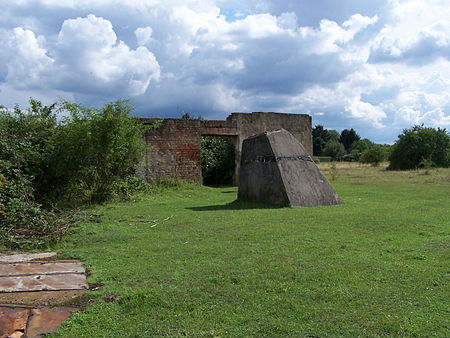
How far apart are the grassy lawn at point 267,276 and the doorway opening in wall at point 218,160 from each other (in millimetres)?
11418

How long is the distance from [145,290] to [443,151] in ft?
113

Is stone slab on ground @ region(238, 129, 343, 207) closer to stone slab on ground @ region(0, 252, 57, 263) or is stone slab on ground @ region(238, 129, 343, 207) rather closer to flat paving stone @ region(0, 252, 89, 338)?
stone slab on ground @ region(0, 252, 57, 263)

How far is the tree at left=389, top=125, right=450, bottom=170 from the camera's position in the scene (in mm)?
33312

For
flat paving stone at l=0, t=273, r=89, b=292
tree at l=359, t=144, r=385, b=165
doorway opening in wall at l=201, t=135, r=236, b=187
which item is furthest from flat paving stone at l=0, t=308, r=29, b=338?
tree at l=359, t=144, r=385, b=165

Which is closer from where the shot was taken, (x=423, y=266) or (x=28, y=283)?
(x=28, y=283)

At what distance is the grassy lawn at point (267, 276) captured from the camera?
10.2ft

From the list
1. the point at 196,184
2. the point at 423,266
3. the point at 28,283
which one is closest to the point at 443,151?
the point at 196,184

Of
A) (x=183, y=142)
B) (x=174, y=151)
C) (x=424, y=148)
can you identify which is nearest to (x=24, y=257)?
(x=174, y=151)

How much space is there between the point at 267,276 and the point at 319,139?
7501cm

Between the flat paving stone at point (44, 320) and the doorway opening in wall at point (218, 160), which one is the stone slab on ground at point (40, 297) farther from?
the doorway opening in wall at point (218, 160)

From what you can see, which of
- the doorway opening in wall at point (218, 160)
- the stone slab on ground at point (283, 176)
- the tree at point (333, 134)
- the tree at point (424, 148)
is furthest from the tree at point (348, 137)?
the stone slab on ground at point (283, 176)

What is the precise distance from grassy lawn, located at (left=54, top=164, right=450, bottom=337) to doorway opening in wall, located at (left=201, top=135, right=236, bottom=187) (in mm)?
11418

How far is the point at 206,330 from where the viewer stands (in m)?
3.03

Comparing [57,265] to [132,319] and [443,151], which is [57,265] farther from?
[443,151]
